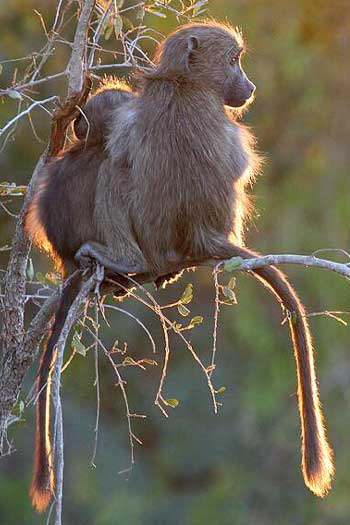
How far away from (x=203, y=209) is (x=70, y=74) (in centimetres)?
63

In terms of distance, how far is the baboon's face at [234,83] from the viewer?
184 inches

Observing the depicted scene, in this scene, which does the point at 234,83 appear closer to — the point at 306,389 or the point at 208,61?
the point at 208,61

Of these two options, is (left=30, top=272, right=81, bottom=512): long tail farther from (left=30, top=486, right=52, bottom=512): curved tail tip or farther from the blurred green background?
the blurred green background

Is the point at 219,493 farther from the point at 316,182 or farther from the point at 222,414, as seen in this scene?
the point at 316,182

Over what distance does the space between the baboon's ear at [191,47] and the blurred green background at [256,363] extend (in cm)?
784

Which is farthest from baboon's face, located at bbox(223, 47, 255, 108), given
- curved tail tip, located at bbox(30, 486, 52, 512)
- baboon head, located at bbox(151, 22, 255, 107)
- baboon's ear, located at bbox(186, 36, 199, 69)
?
curved tail tip, located at bbox(30, 486, 52, 512)

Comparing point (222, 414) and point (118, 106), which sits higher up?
point (118, 106)

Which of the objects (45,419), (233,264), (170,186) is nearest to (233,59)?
(170,186)

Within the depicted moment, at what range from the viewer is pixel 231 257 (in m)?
4.43

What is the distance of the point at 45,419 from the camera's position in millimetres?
4320

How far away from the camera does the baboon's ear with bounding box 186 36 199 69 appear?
464cm

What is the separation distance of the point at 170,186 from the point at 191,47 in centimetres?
52

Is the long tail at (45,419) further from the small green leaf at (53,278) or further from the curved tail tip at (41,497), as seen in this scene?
the small green leaf at (53,278)

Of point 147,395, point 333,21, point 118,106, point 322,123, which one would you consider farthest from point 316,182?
point 118,106
